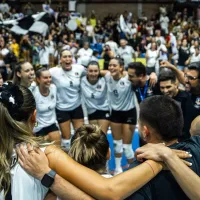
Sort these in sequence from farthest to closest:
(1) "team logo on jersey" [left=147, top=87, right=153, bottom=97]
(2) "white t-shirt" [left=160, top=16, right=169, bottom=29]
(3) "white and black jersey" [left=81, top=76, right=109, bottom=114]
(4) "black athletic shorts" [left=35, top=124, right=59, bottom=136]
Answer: (2) "white t-shirt" [left=160, top=16, right=169, bottom=29] < (3) "white and black jersey" [left=81, top=76, right=109, bottom=114] < (4) "black athletic shorts" [left=35, top=124, right=59, bottom=136] < (1) "team logo on jersey" [left=147, top=87, right=153, bottom=97]

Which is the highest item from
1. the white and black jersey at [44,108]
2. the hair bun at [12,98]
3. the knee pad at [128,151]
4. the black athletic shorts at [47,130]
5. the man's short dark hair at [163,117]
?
the hair bun at [12,98]

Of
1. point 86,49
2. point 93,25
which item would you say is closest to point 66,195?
point 86,49

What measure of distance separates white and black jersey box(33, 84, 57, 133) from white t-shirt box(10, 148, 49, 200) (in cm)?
367

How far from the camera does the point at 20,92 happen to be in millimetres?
1972

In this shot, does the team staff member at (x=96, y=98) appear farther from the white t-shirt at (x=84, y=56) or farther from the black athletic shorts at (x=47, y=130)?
the white t-shirt at (x=84, y=56)

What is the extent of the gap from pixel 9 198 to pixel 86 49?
43.0ft

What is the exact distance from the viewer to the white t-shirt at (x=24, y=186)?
180 centimetres

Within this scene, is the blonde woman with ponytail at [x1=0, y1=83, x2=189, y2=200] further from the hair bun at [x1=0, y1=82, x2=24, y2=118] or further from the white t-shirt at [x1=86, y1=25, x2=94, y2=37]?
the white t-shirt at [x1=86, y1=25, x2=94, y2=37]

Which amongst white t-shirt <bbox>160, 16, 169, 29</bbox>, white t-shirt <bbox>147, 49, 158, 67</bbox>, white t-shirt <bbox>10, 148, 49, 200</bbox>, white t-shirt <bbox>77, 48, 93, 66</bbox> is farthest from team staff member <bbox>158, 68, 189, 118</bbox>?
white t-shirt <bbox>160, 16, 169, 29</bbox>

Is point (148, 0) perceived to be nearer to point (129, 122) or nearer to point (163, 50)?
point (163, 50)

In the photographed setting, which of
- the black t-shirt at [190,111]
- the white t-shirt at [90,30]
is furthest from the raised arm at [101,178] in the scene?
the white t-shirt at [90,30]

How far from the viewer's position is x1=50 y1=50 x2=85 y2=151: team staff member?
602 centimetres

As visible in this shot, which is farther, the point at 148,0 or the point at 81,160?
the point at 148,0

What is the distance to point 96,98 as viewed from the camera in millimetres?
6074
